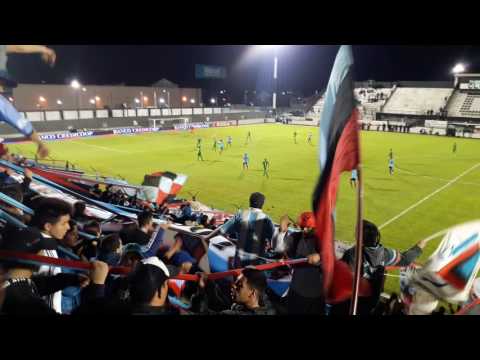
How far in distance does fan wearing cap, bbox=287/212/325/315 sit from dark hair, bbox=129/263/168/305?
1.93m

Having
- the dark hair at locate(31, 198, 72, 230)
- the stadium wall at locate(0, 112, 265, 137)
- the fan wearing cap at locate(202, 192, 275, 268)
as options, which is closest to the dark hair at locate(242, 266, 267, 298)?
the fan wearing cap at locate(202, 192, 275, 268)

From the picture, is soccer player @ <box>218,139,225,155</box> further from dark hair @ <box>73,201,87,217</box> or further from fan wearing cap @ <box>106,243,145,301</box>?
fan wearing cap @ <box>106,243,145,301</box>

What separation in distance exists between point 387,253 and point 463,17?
3.24 metres

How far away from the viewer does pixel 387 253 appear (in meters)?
4.71

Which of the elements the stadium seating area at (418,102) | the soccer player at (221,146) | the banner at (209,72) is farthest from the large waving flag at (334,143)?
the stadium seating area at (418,102)

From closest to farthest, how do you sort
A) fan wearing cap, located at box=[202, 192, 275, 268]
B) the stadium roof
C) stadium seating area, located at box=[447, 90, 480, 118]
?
1. fan wearing cap, located at box=[202, 192, 275, 268]
2. the stadium roof
3. stadium seating area, located at box=[447, 90, 480, 118]

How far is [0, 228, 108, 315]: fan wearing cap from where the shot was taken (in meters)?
3.83

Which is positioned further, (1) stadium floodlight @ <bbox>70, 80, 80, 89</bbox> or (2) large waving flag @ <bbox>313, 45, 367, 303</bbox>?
(1) stadium floodlight @ <bbox>70, 80, 80, 89</bbox>

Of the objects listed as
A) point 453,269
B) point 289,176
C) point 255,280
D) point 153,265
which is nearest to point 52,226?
point 153,265

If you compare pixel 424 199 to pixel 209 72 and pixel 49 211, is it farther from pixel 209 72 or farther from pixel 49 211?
pixel 49 211

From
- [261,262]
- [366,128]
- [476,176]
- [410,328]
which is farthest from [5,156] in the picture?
[366,128]

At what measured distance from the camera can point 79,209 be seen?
5.00m

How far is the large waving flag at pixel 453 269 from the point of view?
4602 mm

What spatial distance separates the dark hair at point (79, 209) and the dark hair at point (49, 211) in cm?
8
